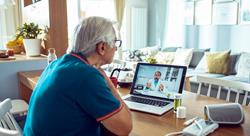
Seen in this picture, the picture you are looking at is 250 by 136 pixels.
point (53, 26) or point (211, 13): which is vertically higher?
point (211, 13)

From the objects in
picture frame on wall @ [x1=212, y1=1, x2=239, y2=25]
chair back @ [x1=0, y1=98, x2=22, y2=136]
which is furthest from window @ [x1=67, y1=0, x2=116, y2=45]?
chair back @ [x1=0, y1=98, x2=22, y2=136]

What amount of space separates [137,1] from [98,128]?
17.8 ft

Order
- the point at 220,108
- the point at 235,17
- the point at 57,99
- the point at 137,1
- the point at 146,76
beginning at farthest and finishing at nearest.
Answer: the point at 137,1, the point at 235,17, the point at 146,76, the point at 220,108, the point at 57,99

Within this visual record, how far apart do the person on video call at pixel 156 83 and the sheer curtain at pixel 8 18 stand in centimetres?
364

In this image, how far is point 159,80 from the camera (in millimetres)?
1656

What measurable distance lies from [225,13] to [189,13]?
836 mm

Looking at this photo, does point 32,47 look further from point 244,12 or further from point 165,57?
point 244,12

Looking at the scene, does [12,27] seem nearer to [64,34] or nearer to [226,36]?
[64,34]

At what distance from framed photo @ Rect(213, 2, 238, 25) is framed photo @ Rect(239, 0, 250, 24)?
0.10m

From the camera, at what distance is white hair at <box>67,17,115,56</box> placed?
1.09 m

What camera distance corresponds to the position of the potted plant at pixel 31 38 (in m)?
2.65

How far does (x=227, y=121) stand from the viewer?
1.24m

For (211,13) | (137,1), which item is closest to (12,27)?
(137,1)

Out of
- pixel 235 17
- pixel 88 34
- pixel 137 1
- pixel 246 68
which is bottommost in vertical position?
pixel 246 68
